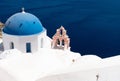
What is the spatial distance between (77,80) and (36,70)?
462cm

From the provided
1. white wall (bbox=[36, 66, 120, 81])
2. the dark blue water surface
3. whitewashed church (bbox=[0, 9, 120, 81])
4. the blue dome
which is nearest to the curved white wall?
whitewashed church (bbox=[0, 9, 120, 81])

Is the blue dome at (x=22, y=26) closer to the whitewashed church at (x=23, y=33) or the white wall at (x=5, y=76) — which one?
the whitewashed church at (x=23, y=33)

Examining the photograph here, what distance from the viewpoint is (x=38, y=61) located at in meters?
26.8

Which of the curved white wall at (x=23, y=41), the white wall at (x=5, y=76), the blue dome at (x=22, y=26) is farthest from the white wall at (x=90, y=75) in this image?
the blue dome at (x=22, y=26)

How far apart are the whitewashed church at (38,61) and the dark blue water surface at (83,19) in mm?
24320

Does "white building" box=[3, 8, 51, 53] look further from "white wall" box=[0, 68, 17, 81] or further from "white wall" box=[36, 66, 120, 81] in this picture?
"white wall" box=[36, 66, 120, 81]

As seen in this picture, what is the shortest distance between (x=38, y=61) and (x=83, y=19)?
4848 centimetres

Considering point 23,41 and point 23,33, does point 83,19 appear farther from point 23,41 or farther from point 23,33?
point 23,33

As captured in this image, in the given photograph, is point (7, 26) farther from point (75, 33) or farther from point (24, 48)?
point (75, 33)

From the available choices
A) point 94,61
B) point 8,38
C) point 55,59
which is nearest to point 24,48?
point 8,38

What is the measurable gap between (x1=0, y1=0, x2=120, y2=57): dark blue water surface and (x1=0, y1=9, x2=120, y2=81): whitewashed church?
79.8 feet

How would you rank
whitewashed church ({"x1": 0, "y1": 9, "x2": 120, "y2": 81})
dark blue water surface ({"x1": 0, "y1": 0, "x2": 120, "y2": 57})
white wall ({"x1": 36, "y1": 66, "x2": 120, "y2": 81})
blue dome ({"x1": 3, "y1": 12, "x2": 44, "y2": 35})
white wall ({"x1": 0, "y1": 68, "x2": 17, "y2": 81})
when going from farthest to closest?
dark blue water surface ({"x1": 0, "y1": 0, "x2": 120, "y2": 57}), blue dome ({"x1": 3, "y1": 12, "x2": 44, "y2": 35}), whitewashed church ({"x1": 0, "y1": 9, "x2": 120, "y2": 81}), white wall ({"x1": 0, "y1": 68, "x2": 17, "y2": 81}), white wall ({"x1": 36, "y1": 66, "x2": 120, "y2": 81})

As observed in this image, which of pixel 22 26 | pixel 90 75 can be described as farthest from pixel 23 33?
pixel 90 75

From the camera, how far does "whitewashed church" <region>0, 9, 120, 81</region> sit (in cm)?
2383
